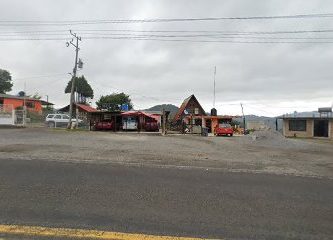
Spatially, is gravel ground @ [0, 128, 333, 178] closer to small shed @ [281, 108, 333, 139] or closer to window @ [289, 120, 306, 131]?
small shed @ [281, 108, 333, 139]

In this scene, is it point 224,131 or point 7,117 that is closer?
point 7,117

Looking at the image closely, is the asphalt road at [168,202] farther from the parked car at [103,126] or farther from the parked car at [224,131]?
the parked car at [103,126]

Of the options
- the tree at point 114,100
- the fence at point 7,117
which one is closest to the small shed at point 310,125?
the fence at point 7,117

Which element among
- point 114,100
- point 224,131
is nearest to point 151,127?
point 224,131

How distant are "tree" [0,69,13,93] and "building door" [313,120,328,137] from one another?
70.5m

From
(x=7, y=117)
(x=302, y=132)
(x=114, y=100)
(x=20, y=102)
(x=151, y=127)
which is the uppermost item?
(x=114, y=100)

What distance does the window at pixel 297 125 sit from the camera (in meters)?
62.1

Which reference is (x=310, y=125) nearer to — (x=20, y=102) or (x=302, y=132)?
(x=302, y=132)

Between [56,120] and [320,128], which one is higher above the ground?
[56,120]

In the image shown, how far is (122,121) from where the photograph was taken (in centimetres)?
5247

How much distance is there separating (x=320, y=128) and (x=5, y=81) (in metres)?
72.6

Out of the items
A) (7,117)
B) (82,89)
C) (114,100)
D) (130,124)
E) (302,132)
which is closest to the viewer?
(7,117)

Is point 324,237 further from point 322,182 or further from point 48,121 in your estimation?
point 48,121

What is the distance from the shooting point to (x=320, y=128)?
61031mm
